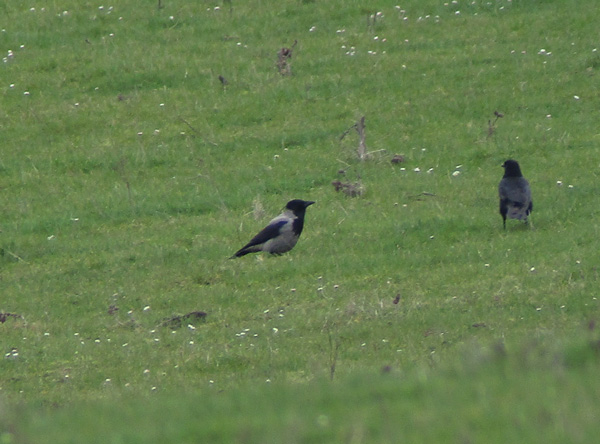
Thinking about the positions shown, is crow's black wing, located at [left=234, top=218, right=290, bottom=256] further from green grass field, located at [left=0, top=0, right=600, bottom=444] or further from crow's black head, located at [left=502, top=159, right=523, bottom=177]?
crow's black head, located at [left=502, top=159, right=523, bottom=177]

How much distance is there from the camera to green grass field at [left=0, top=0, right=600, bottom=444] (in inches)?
260

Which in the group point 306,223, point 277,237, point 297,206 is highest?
point 297,206

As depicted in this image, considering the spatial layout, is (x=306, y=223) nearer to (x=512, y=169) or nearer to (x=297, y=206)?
(x=297, y=206)

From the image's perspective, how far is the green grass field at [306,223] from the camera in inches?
260

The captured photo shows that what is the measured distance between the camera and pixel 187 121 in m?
18.8

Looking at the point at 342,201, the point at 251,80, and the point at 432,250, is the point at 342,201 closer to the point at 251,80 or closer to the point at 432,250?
the point at 432,250

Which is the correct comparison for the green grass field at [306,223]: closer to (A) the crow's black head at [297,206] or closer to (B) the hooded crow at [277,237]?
(B) the hooded crow at [277,237]

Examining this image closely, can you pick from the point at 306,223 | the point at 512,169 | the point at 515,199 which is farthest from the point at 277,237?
the point at 512,169

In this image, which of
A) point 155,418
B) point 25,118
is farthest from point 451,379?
point 25,118

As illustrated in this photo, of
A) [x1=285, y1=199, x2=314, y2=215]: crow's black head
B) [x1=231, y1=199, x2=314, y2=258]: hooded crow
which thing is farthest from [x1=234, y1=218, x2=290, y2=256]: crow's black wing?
[x1=285, y1=199, x2=314, y2=215]: crow's black head

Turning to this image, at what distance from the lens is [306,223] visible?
48.9 ft

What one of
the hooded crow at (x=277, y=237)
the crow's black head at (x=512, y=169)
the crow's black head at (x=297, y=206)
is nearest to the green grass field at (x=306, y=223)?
the hooded crow at (x=277, y=237)

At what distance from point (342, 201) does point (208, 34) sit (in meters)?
7.84

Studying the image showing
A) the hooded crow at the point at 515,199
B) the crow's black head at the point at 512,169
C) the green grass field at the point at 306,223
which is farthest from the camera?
the crow's black head at the point at 512,169
